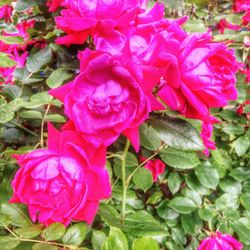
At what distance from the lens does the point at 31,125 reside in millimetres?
904

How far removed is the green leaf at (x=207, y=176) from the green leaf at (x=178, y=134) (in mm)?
543

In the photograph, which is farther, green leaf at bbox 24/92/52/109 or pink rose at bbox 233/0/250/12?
pink rose at bbox 233/0/250/12

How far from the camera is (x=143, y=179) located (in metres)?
0.82

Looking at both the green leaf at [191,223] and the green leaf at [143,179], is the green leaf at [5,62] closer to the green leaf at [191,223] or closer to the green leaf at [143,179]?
the green leaf at [143,179]

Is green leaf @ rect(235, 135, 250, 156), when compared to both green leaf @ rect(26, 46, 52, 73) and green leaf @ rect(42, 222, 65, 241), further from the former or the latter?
green leaf @ rect(42, 222, 65, 241)

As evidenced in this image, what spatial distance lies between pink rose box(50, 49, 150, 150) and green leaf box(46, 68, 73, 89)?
28 cm

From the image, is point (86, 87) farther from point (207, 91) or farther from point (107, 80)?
point (207, 91)

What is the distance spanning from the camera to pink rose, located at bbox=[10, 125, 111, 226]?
→ 0.44 meters

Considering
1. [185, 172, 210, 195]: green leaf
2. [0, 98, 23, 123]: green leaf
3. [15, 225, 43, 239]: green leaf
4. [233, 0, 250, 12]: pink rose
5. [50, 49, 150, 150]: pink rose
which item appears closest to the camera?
[50, 49, 150, 150]: pink rose

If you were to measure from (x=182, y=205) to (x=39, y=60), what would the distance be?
1.90ft

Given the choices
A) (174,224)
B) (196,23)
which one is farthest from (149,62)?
(174,224)

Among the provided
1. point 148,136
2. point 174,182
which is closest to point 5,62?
point 148,136

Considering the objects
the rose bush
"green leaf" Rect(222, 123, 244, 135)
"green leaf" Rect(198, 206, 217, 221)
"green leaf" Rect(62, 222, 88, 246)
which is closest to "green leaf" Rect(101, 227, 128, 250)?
the rose bush

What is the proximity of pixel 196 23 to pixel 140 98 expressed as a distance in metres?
0.58
